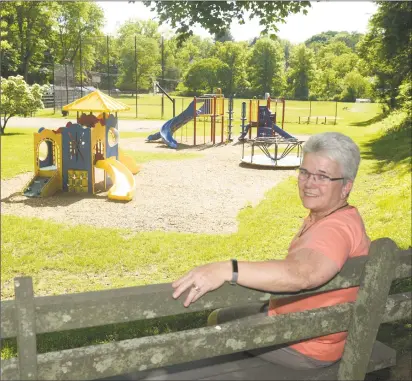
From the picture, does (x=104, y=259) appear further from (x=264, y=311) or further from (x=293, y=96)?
(x=293, y=96)

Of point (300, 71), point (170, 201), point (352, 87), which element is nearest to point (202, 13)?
point (170, 201)

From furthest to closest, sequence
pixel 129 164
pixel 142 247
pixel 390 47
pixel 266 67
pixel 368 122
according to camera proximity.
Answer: pixel 266 67, pixel 368 122, pixel 390 47, pixel 129 164, pixel 142 247

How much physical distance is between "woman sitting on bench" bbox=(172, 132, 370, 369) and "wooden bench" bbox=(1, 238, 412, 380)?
0.13 feet

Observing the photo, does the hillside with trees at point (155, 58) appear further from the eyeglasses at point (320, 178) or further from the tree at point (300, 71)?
the eyeglasses at point (320, 178)

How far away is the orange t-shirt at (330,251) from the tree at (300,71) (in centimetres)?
2598

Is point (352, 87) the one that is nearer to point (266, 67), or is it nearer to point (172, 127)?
point (266, 67)

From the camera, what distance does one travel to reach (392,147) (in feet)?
48.8

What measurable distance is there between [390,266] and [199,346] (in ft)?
1.92

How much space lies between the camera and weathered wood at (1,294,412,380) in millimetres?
1271

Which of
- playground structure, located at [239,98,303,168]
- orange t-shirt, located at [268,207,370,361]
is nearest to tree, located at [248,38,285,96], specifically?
playground structure, located at [239,98,303,168]

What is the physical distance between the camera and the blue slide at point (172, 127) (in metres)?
17.0

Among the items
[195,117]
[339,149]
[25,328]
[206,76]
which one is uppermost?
[206,76]

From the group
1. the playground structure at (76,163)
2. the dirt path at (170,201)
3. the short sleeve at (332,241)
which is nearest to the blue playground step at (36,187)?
Answer: the playground structure at (76,163)

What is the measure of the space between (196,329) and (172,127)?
16872 millimetres
